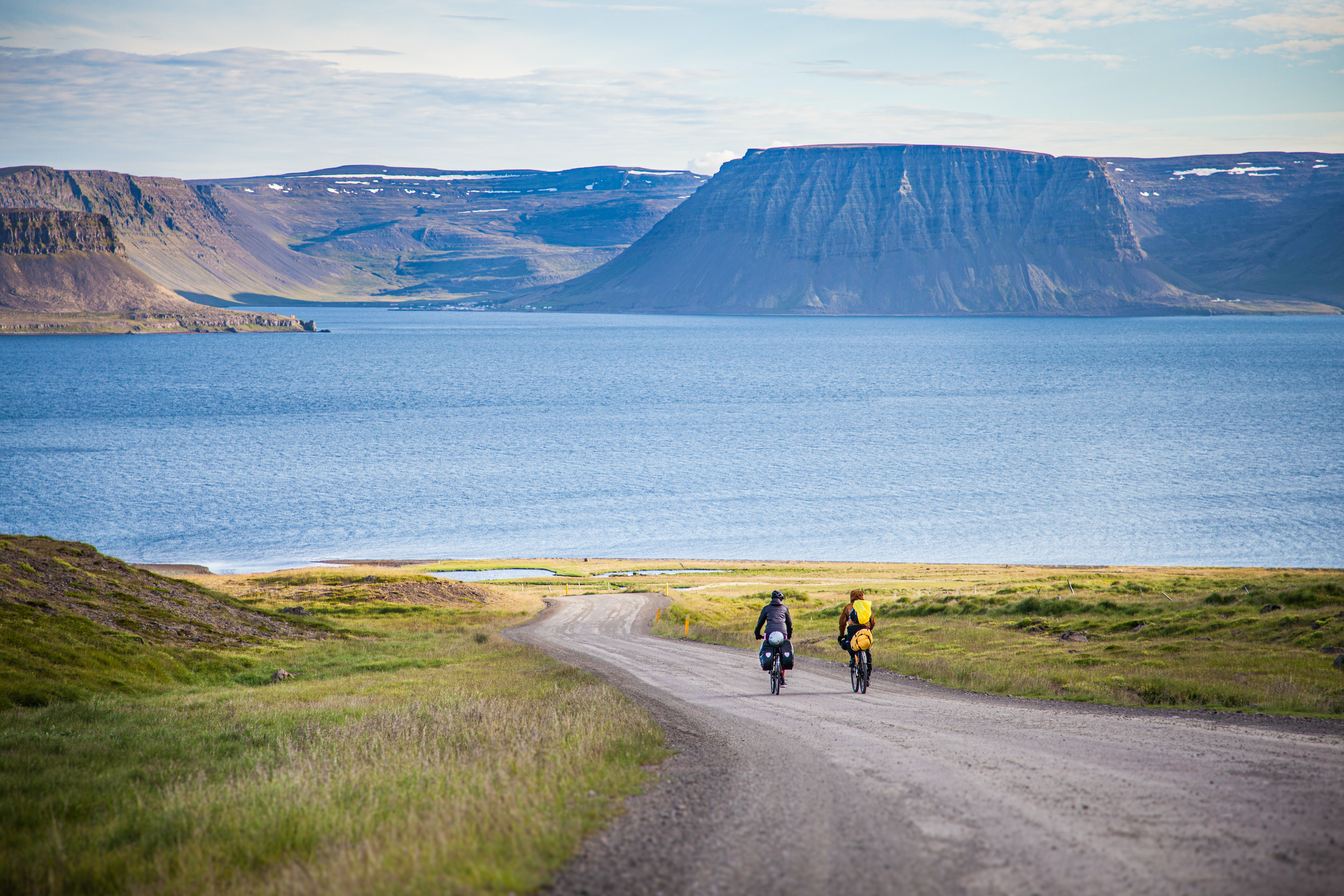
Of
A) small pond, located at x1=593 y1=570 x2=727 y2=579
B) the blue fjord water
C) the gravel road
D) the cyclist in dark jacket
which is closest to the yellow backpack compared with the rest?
the cyclist in dark jacket

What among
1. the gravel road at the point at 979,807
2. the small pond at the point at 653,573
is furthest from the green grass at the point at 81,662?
the small pond at the point at 653,573

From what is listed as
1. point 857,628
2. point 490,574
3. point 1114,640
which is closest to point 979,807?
point 857,628

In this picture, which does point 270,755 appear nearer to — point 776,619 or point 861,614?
point 776,619

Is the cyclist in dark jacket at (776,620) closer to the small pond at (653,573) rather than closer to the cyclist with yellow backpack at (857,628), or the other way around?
the cyclist with yellow backpack at (857,628)

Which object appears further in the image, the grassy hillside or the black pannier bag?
the black pannier bag

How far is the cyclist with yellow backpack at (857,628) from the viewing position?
1827 cm

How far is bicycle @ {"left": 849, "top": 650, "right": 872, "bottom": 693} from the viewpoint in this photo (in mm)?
18641

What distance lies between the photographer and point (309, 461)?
298 ft

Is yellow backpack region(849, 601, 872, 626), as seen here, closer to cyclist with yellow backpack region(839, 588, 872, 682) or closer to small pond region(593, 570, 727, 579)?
cyclist with yellow backpack region(839, 588, 872, 682)

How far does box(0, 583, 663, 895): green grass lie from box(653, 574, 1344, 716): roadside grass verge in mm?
9607

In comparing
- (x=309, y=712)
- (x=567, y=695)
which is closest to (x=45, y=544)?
(x=309, y=712)

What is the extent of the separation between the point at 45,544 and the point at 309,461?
64.7 metres

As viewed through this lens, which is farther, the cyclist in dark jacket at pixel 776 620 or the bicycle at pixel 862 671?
the bicycle at pixel 862 671

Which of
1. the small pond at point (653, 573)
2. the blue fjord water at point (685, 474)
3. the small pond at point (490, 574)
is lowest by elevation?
the small pond at point (490, 574)
